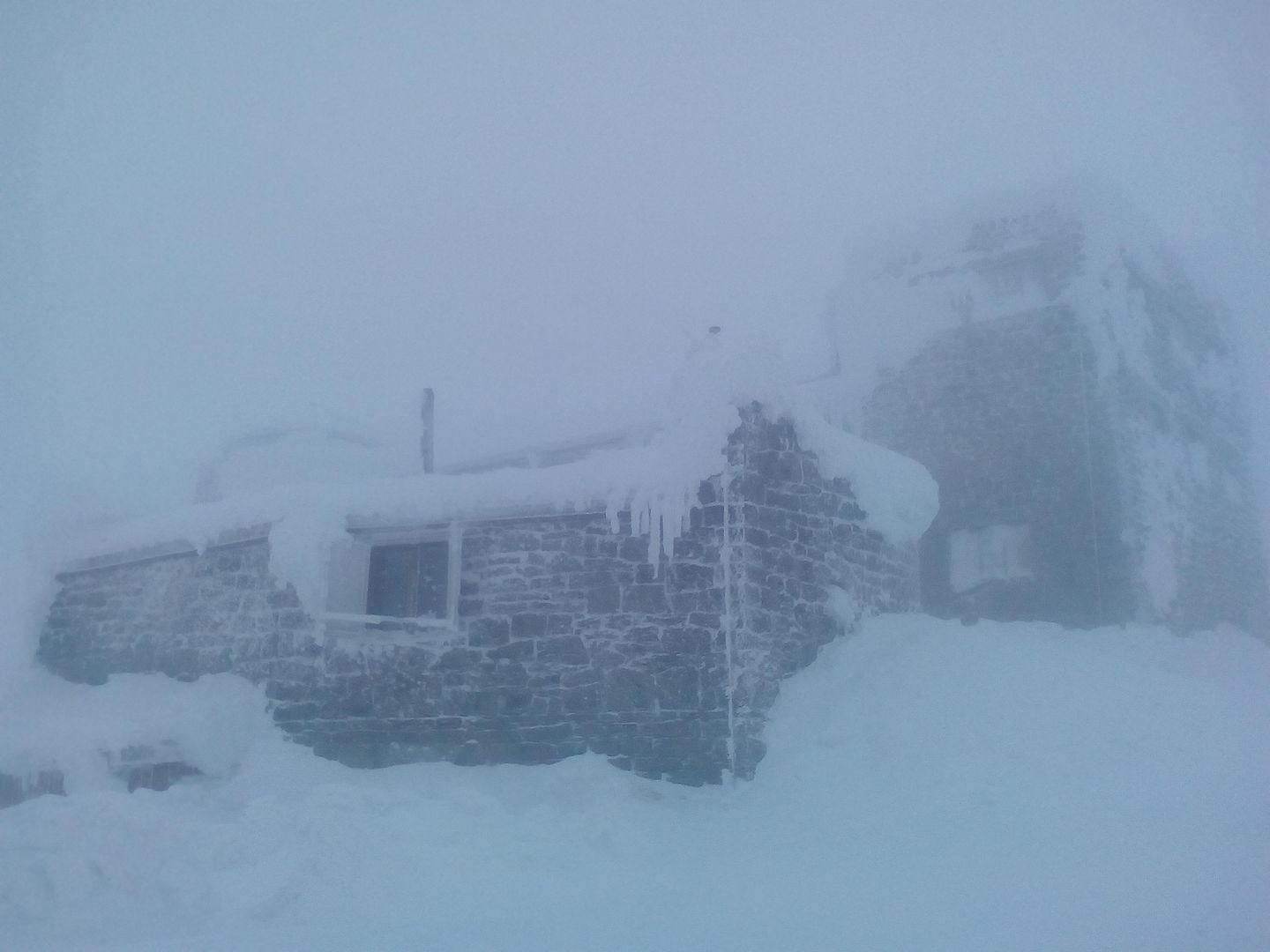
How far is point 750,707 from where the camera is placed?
9312mm

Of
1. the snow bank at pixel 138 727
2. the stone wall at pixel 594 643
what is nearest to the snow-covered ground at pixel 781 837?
the snow bank at pixel 138 727

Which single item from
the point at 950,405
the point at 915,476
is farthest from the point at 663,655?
the point at 950,405

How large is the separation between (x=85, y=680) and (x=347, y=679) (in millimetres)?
4215

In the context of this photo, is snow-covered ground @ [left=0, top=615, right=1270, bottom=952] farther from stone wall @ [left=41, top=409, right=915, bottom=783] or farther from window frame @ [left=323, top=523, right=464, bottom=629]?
window frame @ [left=323, top=523, right=464, bottom=629]

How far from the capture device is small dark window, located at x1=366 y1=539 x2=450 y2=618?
1047 centimetres

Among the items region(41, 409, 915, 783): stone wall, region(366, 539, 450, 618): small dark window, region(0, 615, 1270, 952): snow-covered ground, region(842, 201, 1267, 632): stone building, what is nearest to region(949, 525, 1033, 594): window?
region(842, 201, 1267, 632): stone building

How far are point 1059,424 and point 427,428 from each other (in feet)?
30.9

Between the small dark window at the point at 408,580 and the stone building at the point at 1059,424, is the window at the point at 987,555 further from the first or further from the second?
the small dark window at the point at 408,580

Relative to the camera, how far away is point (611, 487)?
9.95m

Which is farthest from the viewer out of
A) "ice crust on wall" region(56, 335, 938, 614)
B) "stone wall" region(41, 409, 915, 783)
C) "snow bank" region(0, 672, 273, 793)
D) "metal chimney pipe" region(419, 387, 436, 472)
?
"metal chimney pipe" region(419, 387, 436, 472)

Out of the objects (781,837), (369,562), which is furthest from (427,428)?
(781,837)

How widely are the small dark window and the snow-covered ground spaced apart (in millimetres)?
1619

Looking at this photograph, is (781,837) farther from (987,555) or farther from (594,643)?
(987,555)

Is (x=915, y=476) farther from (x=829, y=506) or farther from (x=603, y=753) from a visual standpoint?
(x=603, y=753)
